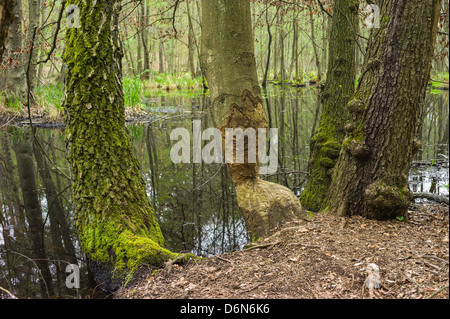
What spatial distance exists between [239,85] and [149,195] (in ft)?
7.77

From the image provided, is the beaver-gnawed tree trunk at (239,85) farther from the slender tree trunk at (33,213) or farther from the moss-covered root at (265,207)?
the slender tree trunk at (33,213)

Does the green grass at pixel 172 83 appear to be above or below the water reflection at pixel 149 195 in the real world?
above

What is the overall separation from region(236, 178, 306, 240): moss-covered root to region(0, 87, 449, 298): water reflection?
0.50m

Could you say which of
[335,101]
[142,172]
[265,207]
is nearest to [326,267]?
[265,207]

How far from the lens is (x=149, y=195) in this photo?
191 inches

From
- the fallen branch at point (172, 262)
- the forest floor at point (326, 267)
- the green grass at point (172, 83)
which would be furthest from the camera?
the green grass at point (172, 83)

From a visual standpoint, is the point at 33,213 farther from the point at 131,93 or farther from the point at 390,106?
the point at 131,93

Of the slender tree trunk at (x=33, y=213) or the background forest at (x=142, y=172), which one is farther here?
the background forest at (x=142, y=172)

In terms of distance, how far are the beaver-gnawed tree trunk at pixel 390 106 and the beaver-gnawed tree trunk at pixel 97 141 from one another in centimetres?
179

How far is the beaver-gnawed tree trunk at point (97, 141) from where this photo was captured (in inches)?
107

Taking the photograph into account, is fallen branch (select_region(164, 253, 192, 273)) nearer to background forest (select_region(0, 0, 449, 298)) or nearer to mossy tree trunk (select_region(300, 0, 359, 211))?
background forest (select_region(0, 0, 449, 298))

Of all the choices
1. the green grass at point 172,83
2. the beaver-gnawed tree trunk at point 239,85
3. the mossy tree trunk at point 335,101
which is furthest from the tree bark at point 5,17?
the green grass at point 172,83

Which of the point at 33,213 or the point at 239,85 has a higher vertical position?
the point at 239,85

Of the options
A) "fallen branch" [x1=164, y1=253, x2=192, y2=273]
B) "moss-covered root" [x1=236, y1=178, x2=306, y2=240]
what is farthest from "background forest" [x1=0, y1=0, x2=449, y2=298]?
"fallen branch" [x1=164, y1=253, x2=192, y2=273]
